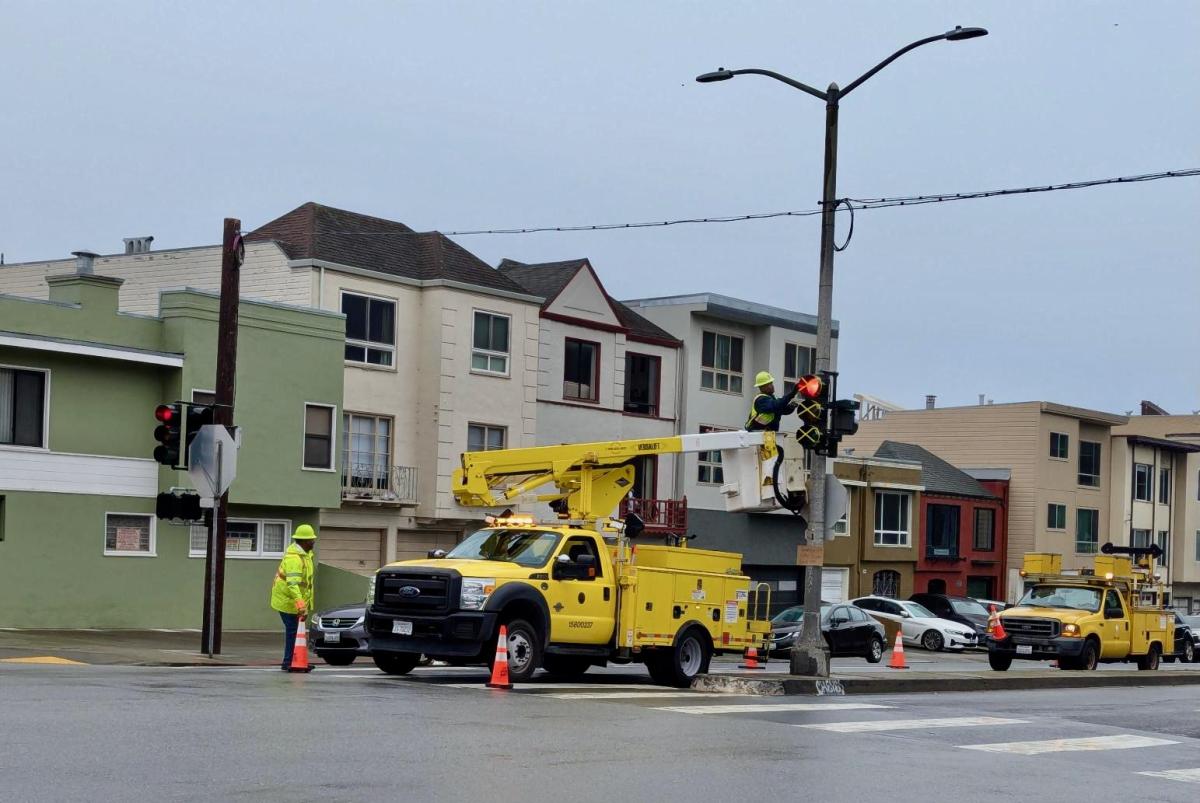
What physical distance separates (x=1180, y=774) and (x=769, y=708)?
495cm

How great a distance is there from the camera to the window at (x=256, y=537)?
35.4 meters

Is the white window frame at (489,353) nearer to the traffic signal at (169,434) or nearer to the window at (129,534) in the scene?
the window at (129,534)

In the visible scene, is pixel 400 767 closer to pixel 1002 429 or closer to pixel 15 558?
pixel 15 558

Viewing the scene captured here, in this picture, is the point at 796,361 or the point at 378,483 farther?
the point at 796,361

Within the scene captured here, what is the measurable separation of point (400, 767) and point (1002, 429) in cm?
6099

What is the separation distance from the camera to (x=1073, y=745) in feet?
48.9

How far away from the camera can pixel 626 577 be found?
20547 millimetres

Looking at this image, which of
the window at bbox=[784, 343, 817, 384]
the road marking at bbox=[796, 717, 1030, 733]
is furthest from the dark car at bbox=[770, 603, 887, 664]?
the road marking at bbox=[796, 717, 1030, 733]

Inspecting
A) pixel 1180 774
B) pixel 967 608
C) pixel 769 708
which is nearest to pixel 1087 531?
pixel 967 608

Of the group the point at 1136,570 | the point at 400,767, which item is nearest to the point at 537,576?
the point at 400,767

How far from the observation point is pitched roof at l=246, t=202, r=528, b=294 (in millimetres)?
39591

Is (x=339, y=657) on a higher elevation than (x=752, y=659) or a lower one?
lower

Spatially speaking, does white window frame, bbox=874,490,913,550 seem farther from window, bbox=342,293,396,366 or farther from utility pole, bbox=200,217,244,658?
utility pole, bbox=200,217,244,658

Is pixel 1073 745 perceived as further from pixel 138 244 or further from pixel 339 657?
pixel 138 244
